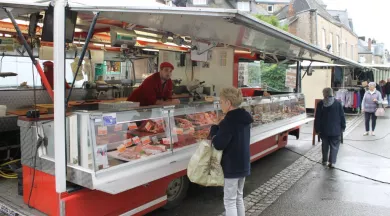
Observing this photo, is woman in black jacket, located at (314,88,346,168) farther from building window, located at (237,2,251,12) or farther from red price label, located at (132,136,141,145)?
building window, located at (237,2,251,12)

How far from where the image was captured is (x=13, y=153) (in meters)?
5.50

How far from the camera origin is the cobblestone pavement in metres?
5.10

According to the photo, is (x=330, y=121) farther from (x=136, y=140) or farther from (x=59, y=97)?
(x=59, y=97)

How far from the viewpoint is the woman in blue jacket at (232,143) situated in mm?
3576

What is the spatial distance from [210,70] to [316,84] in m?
10.5

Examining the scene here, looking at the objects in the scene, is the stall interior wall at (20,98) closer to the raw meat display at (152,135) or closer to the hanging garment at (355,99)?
the raw meat display at (152,135)

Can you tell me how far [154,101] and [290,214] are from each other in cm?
266

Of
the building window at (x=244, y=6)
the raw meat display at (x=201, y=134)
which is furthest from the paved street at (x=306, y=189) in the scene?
the building window at (x=244, y=6)

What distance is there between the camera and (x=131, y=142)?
406cm

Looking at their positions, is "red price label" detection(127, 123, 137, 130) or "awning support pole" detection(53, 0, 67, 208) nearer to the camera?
"awning support pole" detection(53, 0, 67, 208)

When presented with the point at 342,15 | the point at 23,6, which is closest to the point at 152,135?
the point at 23,6

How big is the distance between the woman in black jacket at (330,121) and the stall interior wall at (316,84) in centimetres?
1126

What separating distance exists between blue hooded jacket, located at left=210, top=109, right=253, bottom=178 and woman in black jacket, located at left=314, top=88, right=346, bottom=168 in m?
4.29

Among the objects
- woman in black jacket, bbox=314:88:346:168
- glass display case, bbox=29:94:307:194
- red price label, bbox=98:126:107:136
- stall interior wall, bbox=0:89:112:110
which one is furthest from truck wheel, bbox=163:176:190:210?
woman in black jacket, bbox=314:88:346:168
